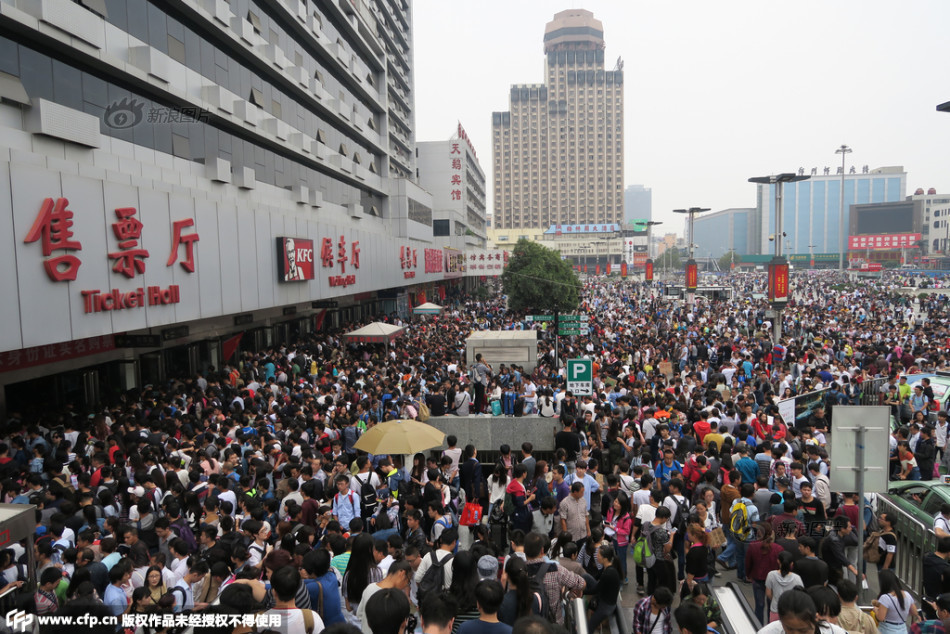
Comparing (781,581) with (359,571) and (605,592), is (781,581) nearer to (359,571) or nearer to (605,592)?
(605,592)

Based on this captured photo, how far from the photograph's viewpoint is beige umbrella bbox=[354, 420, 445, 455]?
8492mm

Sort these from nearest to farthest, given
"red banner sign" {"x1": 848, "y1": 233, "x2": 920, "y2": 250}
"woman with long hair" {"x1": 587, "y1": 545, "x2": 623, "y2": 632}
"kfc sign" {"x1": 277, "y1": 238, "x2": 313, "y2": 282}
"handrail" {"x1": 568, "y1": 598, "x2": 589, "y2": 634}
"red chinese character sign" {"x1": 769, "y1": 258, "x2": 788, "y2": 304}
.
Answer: "handrail" {"x1": 568, "y1": 598, "x2": 589, "y2": 634} < "woman with long hair" {"x1": 587, "y1": 545, "x2": 623, "y2": 632} < "kfc sign" {"x1": 277, "y1": 238, "x2": 313, "y2": 282} < "red chinese character sign" {"x1": 769, "y1": 258, "x2": 788, "y2": 304} < "red banner sign" {"x1": 848, "y1": 233, "x2": 920, "y2": 250}

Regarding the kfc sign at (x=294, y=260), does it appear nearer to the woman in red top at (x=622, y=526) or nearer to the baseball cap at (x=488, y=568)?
the woman in red top at (x=622, y=526)

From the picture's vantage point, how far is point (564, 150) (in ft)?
520

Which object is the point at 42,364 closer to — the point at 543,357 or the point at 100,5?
the point at 100,5

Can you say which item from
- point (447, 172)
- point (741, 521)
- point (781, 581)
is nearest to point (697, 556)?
point (781, 581)

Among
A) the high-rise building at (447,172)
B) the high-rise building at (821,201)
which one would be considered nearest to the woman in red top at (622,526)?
the high-rise building at (447,172)

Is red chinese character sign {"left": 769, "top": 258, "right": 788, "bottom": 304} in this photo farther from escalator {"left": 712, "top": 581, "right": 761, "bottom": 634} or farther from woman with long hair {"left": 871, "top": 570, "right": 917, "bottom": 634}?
escalator {"left": 712, "top": 581, "right": 761, "bottom": 634}

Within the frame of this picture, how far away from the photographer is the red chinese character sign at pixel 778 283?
78.1 feet

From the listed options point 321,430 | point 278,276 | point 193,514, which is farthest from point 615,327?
point 193,514

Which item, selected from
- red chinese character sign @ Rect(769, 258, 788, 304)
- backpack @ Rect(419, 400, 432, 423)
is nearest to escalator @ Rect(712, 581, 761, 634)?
backpack @ Rect(419, 400, 432, 423)

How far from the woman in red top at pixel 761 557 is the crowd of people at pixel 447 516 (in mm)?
22

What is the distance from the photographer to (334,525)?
6.01m

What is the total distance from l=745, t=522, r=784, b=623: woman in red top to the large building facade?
424 inches
